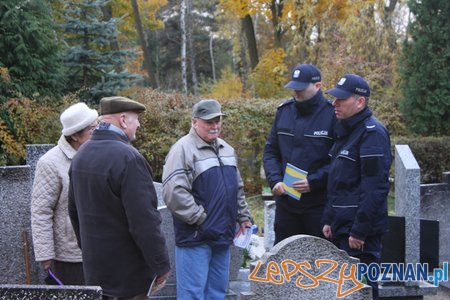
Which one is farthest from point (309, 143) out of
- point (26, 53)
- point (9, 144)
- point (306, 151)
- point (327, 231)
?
point (26, 53)

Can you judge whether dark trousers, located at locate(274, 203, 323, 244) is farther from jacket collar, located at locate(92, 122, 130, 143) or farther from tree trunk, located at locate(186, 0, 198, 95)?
tree trunk, located at locate(186, 0, 198, 95)

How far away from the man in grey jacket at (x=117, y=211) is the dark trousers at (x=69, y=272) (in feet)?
2.32

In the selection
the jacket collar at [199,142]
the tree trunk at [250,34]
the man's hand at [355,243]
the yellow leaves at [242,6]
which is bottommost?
the man's hand at [355,243]

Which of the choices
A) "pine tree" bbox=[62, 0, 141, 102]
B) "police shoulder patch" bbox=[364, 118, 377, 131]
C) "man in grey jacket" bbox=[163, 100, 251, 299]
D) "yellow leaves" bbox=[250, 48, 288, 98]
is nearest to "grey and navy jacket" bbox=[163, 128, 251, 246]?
"man in grey jacket" bbox=[163, 100, 251, 299]

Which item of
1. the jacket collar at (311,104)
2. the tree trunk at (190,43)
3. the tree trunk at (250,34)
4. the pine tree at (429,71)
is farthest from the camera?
the tree trunk at (190,43)

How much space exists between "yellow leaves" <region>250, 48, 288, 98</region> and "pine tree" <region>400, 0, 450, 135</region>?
7145mm

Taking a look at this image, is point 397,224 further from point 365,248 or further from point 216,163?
point 216,163

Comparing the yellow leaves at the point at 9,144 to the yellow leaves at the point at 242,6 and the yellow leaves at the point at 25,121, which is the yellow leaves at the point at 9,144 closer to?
the yellow leaves at the point at 25,121

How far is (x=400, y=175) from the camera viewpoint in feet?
21.5

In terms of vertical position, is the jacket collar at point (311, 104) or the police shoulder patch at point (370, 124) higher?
the jacket collar at point (311, 104)

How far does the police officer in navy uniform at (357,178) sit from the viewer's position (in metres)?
4.52

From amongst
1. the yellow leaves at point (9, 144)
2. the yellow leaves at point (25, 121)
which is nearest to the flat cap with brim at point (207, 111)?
the yellow leaves at point (9, 144)

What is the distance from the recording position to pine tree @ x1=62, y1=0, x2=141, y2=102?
513 inches

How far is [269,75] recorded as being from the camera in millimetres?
21516
